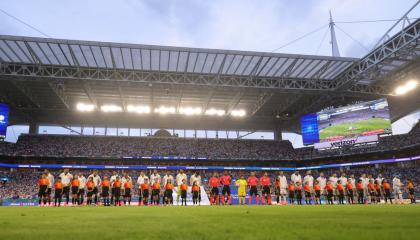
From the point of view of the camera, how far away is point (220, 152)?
47.7 meters

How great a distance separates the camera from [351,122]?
120 feet

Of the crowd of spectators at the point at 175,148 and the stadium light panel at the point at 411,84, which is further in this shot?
the crowd of spectators at the point at 175,148

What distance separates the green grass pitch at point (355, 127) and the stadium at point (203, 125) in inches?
4.7

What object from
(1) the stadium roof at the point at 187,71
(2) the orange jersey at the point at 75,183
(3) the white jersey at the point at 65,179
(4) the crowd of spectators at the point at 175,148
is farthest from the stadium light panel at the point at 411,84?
(3) the white jersey at the point at 65,179

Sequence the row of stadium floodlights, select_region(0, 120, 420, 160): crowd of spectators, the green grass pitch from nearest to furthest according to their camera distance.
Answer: the green grass pitch
the row of stadium floodlights
select_region(0, 120, 420, 160): crowd of spectators

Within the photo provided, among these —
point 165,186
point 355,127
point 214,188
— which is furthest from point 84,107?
point 355,127

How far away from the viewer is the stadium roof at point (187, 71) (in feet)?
77.0

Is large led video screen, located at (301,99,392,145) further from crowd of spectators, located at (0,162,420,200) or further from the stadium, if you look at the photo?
crowd of spectators, located at (0,162,420,200)

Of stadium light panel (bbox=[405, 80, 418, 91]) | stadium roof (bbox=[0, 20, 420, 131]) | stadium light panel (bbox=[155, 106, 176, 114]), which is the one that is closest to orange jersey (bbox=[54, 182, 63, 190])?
stadium roof (bbox=[0, 20, 420, 131])

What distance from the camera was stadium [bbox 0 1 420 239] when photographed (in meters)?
19.2

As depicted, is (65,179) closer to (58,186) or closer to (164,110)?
(58,186)

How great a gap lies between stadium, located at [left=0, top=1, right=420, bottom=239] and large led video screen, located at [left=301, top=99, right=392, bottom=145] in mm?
124

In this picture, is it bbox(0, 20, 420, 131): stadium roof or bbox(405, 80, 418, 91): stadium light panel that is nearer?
bbox(0, 20, 420, 131): stadium roof

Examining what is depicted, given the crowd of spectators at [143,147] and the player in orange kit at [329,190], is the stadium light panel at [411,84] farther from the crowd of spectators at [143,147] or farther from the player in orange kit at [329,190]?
the crowd of spectators at [143,147]
